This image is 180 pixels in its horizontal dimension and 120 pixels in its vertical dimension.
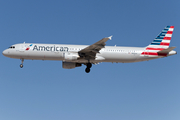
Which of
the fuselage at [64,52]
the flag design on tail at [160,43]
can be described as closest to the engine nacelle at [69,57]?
the fuselage at [64,52]

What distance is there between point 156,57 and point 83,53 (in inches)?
491

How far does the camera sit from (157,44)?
2181 inches

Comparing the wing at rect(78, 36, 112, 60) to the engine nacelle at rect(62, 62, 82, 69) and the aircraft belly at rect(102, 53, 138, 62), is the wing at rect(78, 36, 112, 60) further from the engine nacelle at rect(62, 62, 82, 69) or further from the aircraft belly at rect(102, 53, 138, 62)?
the engine nacelle at rect(62, 62, 82, 69)

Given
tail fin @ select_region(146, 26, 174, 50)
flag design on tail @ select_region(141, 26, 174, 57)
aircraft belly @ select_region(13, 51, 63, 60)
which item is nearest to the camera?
aircraft belly @ select_region(13, 51, 63, 60)

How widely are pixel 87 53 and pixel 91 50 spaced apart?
1.02m

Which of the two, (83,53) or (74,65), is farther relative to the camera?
(74,65)

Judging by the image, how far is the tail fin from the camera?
180 ft

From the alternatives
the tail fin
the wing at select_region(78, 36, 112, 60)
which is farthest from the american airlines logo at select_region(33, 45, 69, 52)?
the tail fin

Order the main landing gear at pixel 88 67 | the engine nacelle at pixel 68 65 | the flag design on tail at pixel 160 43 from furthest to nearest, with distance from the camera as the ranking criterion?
the engine nacelle at pixel 68 65 → the main landing gear at pixel 88 67 → the flag design on tail at pixel 160 43

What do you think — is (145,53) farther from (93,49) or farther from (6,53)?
(6,53)

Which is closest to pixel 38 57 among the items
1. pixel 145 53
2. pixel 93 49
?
pixel 93 49

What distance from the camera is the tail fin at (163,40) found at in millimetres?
54953

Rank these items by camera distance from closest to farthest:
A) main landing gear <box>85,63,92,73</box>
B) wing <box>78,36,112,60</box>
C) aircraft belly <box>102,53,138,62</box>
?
1. wing <box>78,36,112,60</box>
2. aircraft belly <box>102,53,138,62</box>
3. main landing gear <box>85,63,92,73</box>

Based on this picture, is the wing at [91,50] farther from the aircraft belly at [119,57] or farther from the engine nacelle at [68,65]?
the engine nacelle at [68,65]
